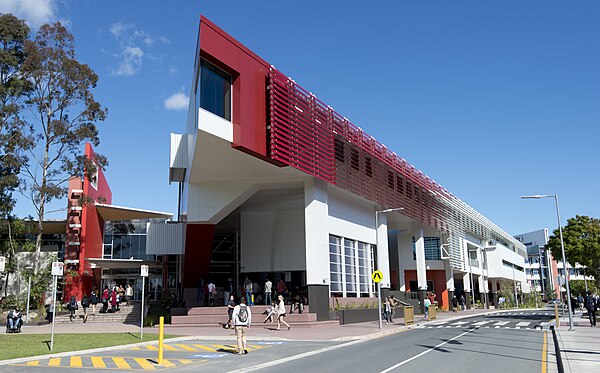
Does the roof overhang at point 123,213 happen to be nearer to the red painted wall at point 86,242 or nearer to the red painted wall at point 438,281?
the red painted wall at point 86,242

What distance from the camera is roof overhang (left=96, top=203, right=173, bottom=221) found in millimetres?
45031

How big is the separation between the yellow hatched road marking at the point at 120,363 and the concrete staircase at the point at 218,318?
12806 millimetres

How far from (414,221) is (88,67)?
29948mm

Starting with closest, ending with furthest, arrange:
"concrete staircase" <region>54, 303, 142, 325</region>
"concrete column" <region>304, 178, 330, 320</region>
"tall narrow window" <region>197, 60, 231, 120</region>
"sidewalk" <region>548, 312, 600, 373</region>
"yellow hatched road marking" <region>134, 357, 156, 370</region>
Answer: "sidewalk" <region>548, 312, 600, 373</region> → "yellow hatched road marking" <region>134, 357, 156, 370</region> → "tall narrow window" <region>197, 60, 231, 120</region> → "concrete column" <region>304, 178, 330, 320</region> → "concrete staircase" <region>54, 303, 142, 325</region>

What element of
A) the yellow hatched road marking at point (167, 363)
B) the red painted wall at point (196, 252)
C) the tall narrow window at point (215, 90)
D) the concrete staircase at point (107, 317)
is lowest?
the yellow hatched road marking at point (167, 363)

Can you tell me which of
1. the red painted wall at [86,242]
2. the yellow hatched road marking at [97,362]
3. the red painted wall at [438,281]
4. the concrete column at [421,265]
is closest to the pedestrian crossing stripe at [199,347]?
the yellow hatched road marking at [97,362]

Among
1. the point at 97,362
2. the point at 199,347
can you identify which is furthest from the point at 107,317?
the point at 97,362

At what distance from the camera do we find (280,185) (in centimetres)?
3212

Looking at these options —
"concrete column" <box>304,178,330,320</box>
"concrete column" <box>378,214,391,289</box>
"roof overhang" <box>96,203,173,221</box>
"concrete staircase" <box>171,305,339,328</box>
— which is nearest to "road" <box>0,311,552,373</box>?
"concrete staircase" <box>171,305,339,328</box>

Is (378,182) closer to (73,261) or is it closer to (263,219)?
(263,219)

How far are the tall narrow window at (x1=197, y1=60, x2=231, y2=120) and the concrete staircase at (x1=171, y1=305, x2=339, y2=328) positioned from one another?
35.6ft

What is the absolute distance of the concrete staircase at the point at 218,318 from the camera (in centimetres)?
2828

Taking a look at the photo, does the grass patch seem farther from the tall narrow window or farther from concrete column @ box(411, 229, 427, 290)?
concrete column @ box(411, 229, 427, 290)

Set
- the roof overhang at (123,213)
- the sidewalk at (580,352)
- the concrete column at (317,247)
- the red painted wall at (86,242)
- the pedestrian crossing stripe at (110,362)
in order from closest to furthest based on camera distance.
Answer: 1. the sidewalk at (580,352)
2. the pedestrian crossing stripe at (110,362)
3. the concrete column at (317,247)
4. the red painted wall at (86,242)
5. the roof overhang at (123,213)
